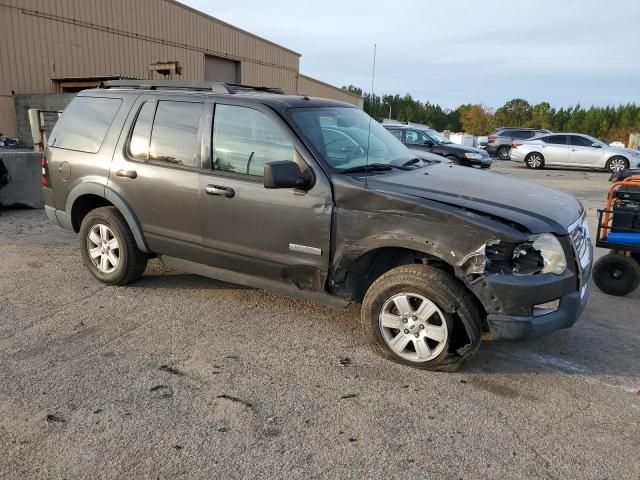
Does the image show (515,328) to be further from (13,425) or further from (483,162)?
(483,162)

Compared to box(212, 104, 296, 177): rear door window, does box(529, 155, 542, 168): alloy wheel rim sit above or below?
below

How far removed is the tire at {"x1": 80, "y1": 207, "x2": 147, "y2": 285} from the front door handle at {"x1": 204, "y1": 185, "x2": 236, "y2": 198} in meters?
1.15

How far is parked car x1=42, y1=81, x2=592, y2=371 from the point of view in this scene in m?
3.38

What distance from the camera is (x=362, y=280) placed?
3980 millimetres

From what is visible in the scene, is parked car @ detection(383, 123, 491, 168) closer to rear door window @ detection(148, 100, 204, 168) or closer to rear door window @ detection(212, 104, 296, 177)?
rear door window @ detection(148, 100, 204, 168)

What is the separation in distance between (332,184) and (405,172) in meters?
0.75

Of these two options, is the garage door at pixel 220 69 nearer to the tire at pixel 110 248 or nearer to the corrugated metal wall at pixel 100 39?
the corrugated metal wall at pixel 100 39

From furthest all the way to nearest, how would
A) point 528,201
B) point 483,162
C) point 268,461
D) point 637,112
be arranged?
point 637,112, point 483,162, point 528,201, point 268,461

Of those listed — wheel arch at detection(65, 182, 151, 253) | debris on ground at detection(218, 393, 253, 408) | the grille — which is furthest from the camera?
wheel arch at detection(65, 182, 151, 253)

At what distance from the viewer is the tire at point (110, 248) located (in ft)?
16.3

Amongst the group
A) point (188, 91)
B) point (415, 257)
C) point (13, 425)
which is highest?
point (188, 91)

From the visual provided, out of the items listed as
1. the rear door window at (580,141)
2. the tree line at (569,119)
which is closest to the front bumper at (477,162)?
the rear door window at (580,141)

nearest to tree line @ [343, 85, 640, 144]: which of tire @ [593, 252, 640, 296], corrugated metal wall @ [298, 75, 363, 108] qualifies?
corrugated metal wall @ [298, 75, 363, 108]

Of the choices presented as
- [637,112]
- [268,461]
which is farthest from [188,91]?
[637,112]
